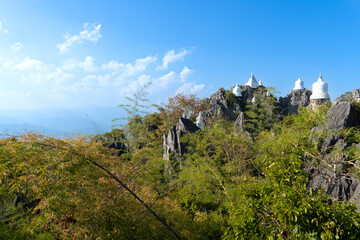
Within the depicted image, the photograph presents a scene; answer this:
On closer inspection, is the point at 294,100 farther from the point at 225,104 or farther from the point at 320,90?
the point at 320,90

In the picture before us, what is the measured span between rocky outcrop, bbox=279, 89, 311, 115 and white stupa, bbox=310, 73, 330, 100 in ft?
26.4

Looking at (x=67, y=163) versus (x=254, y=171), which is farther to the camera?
(x=254, y=171)

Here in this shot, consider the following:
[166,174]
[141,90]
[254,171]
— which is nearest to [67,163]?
[166,174]

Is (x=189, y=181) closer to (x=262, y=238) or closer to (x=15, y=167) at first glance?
(x=262, y=238)

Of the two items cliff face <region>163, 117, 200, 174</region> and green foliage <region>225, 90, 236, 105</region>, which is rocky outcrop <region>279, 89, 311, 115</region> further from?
cliff face <region>163, 117, 200, 174</region>

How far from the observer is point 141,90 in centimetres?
994

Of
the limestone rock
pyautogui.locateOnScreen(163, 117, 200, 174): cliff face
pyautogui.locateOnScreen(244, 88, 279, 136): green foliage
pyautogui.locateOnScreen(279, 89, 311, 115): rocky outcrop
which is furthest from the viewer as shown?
pyautogui.locateOnScreen(279, 89, 311, 115): rocky outcrop

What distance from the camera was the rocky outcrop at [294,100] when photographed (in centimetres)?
2161

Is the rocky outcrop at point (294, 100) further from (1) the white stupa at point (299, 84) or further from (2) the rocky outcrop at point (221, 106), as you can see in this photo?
(2) the rocky outcrop at point (221, 106)

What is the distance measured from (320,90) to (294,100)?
9.75m

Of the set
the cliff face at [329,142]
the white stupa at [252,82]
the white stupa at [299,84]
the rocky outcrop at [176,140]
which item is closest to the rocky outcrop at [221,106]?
the cliff face at [329,142]

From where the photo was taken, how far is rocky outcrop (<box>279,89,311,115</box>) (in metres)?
21.6

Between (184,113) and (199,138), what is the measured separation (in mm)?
9989

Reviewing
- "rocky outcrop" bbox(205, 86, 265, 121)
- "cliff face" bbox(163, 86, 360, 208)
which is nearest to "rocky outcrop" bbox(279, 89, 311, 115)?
"cliff face" bbox(163, 86, 360, 208)
